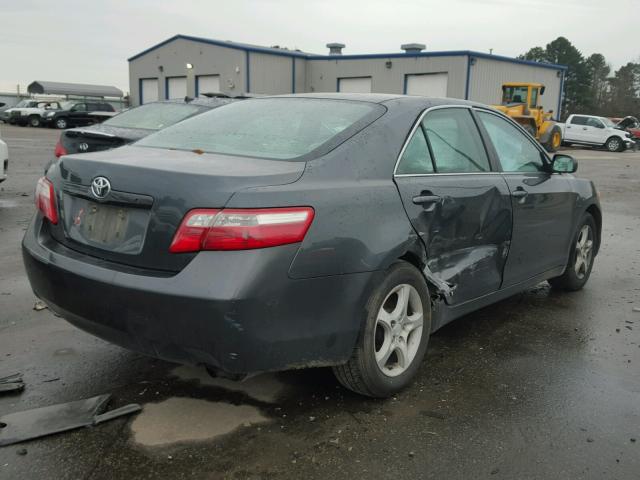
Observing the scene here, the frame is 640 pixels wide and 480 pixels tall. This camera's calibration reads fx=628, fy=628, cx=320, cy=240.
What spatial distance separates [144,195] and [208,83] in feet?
125

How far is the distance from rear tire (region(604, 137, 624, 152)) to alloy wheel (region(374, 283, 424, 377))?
32.0m

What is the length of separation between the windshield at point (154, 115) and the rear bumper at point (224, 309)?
5662 millimetres

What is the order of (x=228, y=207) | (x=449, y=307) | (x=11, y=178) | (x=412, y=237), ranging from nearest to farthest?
(x=228, y=207)
(x=412, y=237)
(x=449, y=307)
(x=11, y=178)

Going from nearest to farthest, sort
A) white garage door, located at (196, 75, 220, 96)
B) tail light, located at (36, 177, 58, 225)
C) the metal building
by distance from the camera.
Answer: tail light, located at (36, 177, 58, 225), the metal building, white garage door, located at (196, 75, 220, 96)

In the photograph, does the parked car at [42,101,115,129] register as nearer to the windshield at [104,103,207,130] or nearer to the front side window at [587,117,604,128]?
the front side window at [587,117,604,128]

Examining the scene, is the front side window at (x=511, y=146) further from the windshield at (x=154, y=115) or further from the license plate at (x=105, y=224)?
the windshield at (x=154, y=115)

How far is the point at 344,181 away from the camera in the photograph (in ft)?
9.66

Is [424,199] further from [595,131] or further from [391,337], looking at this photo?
[595,131]

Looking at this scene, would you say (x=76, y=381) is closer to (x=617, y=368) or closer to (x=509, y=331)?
(x=509, y=331)

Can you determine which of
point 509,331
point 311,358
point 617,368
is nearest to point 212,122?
point 311,358

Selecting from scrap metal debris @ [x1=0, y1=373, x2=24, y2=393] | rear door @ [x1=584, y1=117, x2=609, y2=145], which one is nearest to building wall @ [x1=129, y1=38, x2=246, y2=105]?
rear door @ [x1=584, y1=117, x2=609, y2=145]

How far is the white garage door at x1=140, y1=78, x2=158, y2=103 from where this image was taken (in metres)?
42.9

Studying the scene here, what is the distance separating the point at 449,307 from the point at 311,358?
44.8 inches

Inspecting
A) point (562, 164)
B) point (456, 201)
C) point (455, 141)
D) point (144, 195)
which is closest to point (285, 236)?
point (144, 195)
